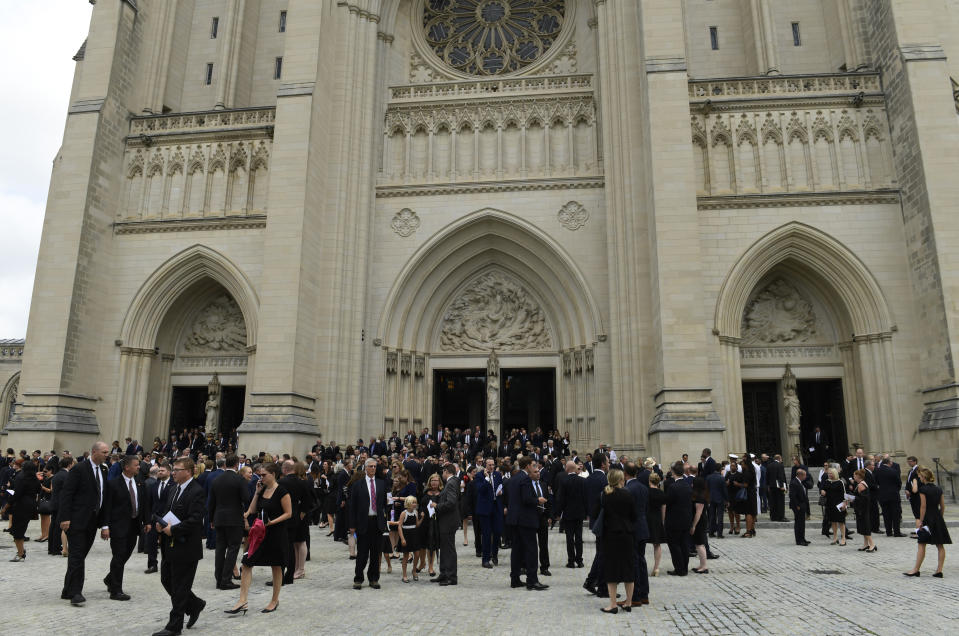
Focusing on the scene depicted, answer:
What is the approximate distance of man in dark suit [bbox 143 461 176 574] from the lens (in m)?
9.47

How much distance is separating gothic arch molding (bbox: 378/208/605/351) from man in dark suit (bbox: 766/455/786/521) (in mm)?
8095

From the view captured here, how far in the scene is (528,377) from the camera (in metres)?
24.0

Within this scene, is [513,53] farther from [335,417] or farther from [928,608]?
[928,608]

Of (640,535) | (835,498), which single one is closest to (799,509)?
(835,498)

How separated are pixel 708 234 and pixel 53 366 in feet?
68.4

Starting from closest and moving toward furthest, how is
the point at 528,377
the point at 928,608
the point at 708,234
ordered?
the point at 928,608
the point at 708,234
the point at 528,377

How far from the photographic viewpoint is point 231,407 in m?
23.7

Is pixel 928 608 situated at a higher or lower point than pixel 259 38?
lower

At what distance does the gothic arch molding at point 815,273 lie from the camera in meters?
19.5

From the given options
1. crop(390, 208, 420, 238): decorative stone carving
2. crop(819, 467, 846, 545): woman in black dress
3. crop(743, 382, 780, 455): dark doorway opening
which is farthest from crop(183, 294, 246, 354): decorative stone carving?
crop(819, 467, 846, 545): woman in black dress

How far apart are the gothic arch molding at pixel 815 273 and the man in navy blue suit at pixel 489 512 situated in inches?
446

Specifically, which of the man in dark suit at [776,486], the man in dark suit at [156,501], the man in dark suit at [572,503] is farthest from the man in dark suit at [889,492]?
the man in dark suit at [156,501]

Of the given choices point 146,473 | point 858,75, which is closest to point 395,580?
point 146,473

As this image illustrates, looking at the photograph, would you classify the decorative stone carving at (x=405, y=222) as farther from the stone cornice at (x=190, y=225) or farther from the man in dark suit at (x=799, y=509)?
the man in dark suit at (x=799, y=509)
